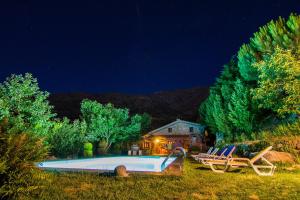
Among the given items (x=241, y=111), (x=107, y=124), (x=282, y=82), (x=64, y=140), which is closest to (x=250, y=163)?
(x=282, y=82)

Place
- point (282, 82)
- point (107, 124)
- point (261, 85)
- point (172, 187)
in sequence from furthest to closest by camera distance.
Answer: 1. point (107, 124)
2. point (261, 85)
3. point (282, 82)
4. point (172, 187)

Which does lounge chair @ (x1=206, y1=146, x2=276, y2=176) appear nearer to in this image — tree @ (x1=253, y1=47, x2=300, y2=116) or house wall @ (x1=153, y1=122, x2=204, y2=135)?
tree @ (x1=253, y1=47, x2=300, y2=116)

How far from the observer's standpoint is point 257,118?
20172mm

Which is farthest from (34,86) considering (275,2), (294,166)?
(275,2)

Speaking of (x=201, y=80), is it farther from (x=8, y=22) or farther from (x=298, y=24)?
(x=298, y=24)

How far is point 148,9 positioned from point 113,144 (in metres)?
16.4

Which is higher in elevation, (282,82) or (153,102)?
(153,102)

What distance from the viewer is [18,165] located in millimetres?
5945

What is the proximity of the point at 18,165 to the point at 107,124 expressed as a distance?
2236cm

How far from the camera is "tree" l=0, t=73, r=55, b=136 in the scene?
17.8 m

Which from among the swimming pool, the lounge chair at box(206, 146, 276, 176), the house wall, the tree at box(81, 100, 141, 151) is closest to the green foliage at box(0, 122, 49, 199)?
the swimming pool

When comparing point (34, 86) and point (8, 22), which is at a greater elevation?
point (8, 22)

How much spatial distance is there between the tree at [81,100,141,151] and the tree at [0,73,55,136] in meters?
8.72

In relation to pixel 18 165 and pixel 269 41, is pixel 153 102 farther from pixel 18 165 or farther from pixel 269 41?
pixel 18 165
